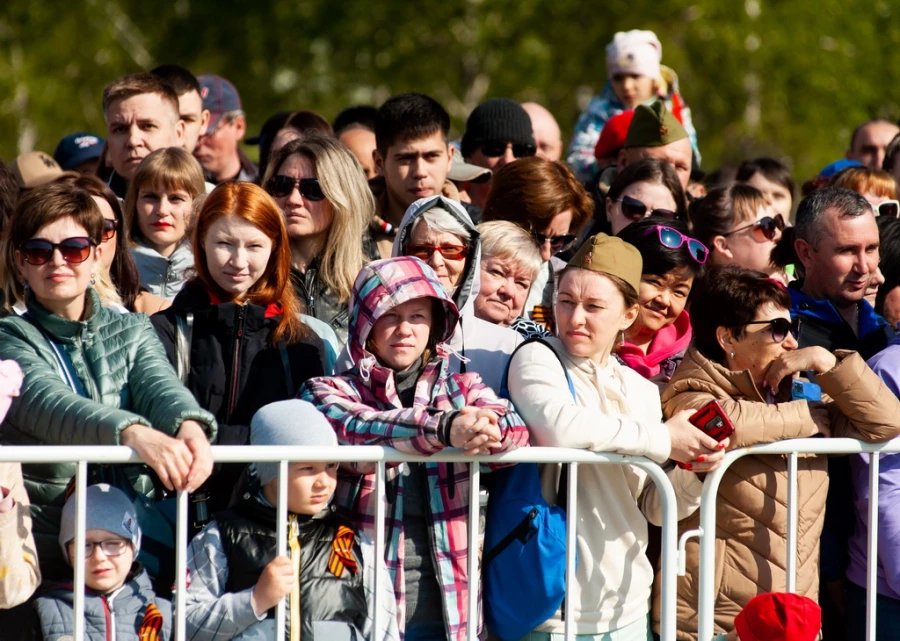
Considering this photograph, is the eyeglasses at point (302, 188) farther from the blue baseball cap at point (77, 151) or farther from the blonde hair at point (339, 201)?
the blue baseball cap at point (77, 151)

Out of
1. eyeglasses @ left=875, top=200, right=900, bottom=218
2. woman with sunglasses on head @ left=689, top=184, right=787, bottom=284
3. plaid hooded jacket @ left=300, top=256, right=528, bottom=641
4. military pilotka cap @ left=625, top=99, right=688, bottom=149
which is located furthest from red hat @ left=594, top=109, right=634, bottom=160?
plaid hooded jacket @ left=300, top=256, right=528, bottom=641

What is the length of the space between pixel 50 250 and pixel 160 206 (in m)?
1.77

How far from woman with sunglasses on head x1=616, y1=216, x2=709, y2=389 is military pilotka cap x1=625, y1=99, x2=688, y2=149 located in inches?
70.3

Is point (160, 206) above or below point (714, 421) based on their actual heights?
above

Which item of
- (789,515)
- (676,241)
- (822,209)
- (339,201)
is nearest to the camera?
(789,515)

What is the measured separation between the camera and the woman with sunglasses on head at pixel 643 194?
5.95 m

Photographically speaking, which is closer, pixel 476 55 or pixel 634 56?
pixel 634 56

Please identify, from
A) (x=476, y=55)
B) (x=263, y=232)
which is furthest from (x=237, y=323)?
(x=476, y=55)

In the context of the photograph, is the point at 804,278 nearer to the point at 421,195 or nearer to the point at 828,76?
the point at 421,195

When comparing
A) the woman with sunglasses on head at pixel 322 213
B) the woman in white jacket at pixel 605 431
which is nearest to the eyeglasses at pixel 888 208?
the woman in white jacket at pixel 605 431

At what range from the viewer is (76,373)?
4.05m

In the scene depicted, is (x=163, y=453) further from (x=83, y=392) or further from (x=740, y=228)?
(x=740, y=228)

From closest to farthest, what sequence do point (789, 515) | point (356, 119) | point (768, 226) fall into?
point (789, 515)
point (768, 226)
point (356, 119)

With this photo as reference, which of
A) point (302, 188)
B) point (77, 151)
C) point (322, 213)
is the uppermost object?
point (77, 151)
